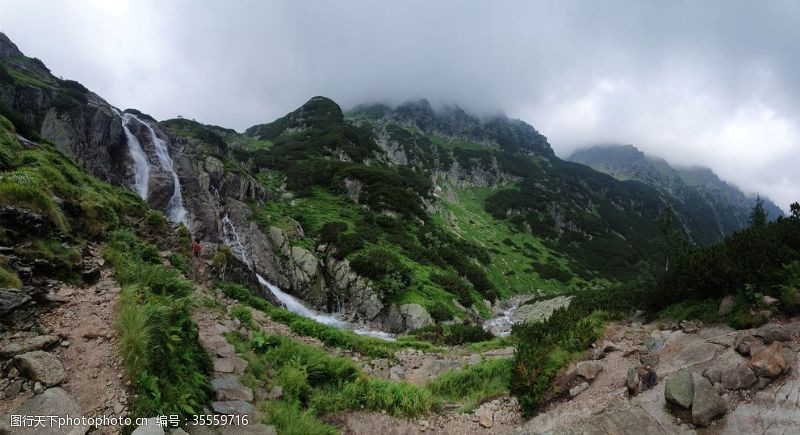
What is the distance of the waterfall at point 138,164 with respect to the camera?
29.6 metres

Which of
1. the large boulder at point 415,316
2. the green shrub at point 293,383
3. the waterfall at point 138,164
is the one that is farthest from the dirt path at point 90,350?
the waterfall at point 138,164

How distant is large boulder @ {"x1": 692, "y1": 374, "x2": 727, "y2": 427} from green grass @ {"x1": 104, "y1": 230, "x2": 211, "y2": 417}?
7814 millimetres

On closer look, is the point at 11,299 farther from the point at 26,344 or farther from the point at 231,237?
the point at 231,237

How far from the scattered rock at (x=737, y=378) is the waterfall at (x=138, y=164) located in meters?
33.7

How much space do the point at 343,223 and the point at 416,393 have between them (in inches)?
1013

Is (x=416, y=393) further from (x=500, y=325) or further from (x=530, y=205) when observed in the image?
(x=530, y=205)

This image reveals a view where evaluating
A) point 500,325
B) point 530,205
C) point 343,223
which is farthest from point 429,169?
point 500,325

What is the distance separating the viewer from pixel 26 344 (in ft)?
17.5

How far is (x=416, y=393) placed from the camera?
884cm

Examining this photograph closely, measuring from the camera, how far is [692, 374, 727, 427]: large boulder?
576cm

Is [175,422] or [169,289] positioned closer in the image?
[175,422]

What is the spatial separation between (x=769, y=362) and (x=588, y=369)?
→ 9.68ft

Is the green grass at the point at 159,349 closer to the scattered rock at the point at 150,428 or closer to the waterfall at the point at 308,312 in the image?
the scattered rock at the point at 150,428

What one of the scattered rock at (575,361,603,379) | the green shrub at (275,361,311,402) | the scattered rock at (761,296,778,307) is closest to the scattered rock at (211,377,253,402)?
the green shrub at (275,361,311,402)
